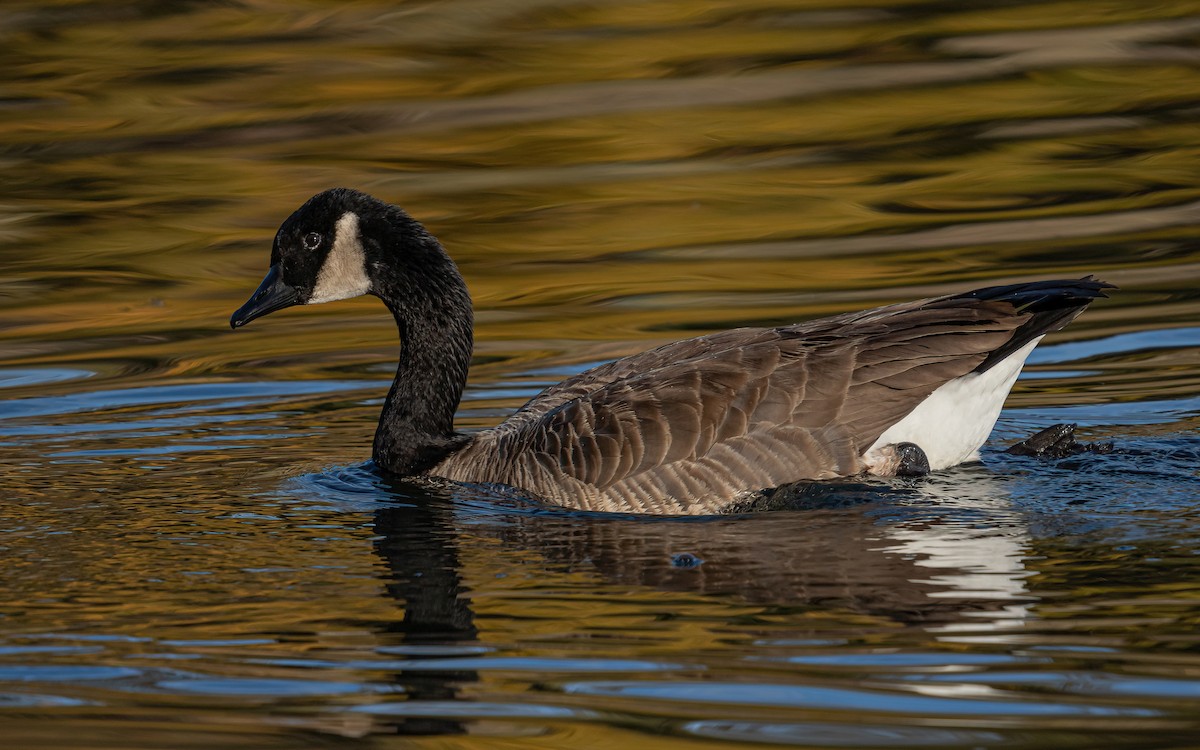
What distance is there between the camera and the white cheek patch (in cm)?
1066

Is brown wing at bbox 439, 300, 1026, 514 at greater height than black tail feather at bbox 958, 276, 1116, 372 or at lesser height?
lesser

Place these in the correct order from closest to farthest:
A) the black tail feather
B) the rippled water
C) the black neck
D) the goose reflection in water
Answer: the rippled water
the goose reflection in water
the black tail feather
the black neck

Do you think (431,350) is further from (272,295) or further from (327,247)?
(272,295)

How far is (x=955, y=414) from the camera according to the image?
9.41m

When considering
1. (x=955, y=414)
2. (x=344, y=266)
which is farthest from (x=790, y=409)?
(x=344, y=266)

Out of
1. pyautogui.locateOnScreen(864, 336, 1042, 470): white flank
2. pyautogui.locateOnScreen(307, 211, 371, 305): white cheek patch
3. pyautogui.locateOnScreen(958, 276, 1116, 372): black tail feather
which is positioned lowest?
pyautogui.locateOnScreen(864, 336, 1042, 470): white flank

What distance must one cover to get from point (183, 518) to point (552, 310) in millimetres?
5758

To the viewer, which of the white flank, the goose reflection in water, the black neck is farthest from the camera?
the black neck

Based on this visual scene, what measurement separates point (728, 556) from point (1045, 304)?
2.39 meters

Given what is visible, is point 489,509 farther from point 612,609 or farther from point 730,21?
point 730,21

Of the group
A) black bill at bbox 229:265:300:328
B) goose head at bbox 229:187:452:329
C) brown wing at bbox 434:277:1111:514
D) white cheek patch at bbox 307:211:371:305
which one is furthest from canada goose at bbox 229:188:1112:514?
black bill at bbox 229:265:300:328

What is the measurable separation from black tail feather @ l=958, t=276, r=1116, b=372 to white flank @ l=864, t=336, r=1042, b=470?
134 mm

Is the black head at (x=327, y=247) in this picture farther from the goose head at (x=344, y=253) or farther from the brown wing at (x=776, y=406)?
the brown wing at (x=776, y=406)

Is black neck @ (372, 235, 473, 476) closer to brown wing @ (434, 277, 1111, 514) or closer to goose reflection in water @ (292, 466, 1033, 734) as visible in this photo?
goose reflection in water @ (292, 466, 1033, 734)
